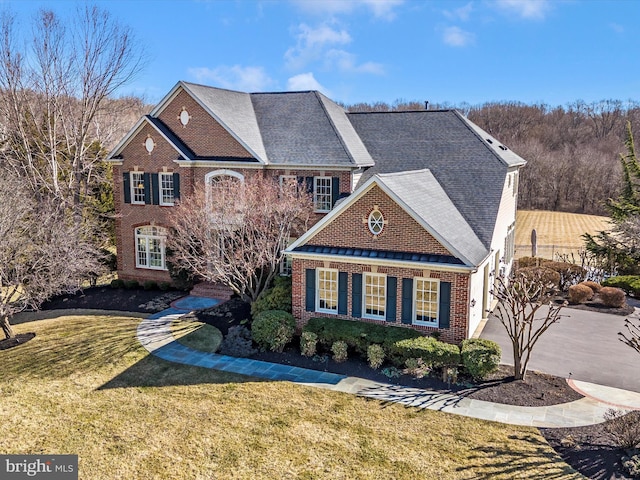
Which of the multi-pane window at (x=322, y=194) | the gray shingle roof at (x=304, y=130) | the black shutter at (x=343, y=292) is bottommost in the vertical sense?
the black shutter at (x=343, y=292)

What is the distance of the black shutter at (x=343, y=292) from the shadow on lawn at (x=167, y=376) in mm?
4083

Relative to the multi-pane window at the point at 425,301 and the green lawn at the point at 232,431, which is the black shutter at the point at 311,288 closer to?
the multi-pane window at the point at 425,301

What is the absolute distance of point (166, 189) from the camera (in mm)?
26016

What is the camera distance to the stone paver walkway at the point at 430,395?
1303cm

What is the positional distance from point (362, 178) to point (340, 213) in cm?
690

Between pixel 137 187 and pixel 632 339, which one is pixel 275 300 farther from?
pixel 632 339

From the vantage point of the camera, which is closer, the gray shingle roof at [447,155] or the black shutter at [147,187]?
the gray shingle roof at [447,155]

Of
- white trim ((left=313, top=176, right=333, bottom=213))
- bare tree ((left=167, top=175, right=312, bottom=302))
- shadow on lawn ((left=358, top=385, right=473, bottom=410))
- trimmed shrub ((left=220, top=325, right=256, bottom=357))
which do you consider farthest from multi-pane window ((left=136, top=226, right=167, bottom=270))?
shadow on lawn ((left=358, top=385, right=473, bottom=410))

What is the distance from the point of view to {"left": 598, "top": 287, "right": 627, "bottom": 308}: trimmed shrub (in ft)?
73.9

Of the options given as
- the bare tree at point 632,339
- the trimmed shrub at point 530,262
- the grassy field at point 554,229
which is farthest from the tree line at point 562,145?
the bare tree at point 632,339

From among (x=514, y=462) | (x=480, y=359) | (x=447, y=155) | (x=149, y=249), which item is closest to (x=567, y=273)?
(x=447, y=155)

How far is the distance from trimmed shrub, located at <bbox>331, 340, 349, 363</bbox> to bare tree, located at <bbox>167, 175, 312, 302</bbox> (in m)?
4.90

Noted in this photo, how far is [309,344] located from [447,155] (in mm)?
12327

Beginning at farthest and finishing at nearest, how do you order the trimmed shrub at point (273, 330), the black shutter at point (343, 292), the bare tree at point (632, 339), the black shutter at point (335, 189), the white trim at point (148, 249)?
the white trim at point (148, 249)
the black shutter at point (335, 189)
the black shutter at point (343, 292)
the trimmed shrub at point (273, 330)
the bare tree at point (632, 339)
